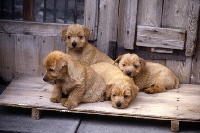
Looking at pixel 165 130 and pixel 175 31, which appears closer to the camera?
pixel 165 130

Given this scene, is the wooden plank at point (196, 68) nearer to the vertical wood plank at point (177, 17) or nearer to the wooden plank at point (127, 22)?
the vertical wood plank at point (177, 17)

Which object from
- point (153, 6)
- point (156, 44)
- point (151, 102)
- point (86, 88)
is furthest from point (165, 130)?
point (153, 6)

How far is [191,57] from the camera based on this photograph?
7387 mm

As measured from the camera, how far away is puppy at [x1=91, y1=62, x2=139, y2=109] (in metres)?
6.09

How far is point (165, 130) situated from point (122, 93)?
84 cm

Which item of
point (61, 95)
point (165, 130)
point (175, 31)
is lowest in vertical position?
point (165, 130)

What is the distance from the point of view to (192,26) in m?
7.17

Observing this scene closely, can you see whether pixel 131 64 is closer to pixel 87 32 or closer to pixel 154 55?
pixel 154 55

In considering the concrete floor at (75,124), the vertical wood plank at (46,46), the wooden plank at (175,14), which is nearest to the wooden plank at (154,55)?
the wooden plank at (175,14)

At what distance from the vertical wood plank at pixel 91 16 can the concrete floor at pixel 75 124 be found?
5.75 feet

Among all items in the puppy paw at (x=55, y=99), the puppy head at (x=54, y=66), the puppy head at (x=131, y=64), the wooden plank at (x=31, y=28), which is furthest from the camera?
the wooden plank at (x=31, y=28)

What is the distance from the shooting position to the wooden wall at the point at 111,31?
23.7 ft

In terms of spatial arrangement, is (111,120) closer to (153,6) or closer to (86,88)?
(86,88)

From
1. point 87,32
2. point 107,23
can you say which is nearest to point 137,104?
point 87,32
